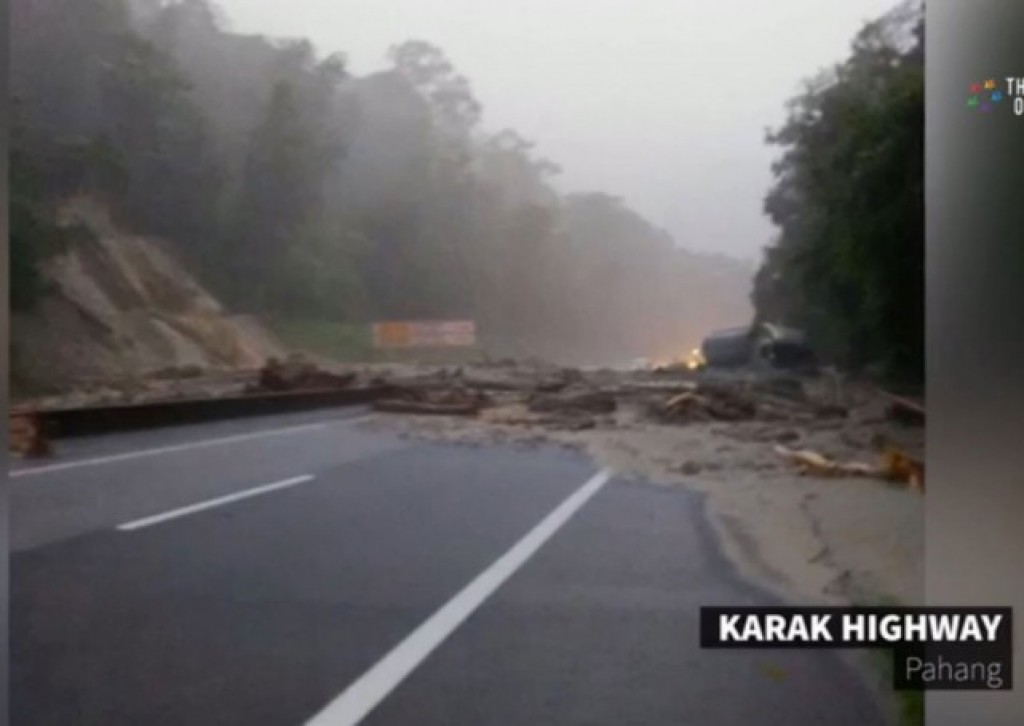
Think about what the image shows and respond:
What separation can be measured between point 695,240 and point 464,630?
811mm

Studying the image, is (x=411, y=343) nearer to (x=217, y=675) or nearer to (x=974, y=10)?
(x=217, y=675)

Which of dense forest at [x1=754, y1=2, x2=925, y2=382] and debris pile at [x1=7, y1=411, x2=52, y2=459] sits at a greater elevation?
dense forest at [x1=754, y1=2, x2=925, y2=382]

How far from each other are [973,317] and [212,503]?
139 cm

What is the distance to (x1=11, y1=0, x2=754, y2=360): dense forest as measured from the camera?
10.3 ft

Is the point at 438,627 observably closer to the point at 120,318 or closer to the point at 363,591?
the point at 363,591

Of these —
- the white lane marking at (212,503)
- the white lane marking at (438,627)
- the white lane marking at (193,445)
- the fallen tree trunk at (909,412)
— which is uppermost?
the fallen tree trunk at (909,412)

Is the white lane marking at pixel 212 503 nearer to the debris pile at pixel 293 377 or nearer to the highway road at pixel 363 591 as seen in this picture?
the highway road at pixel 363 591

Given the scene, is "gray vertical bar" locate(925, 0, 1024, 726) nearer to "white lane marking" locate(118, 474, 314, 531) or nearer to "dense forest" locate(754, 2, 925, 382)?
"dense forest" locate(754, 2, 925, 382)

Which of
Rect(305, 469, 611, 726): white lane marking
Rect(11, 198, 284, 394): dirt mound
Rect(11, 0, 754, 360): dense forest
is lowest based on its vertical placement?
Rect(305, 469, 611, 726): white lane marking

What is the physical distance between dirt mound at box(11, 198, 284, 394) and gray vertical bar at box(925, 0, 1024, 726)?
3.93 feet

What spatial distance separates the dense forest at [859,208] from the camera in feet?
10.00

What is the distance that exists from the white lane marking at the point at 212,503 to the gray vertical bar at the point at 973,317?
1136mm

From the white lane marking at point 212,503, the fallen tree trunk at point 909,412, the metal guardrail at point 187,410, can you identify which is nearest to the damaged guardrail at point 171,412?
the metal guardrail at point 187,410

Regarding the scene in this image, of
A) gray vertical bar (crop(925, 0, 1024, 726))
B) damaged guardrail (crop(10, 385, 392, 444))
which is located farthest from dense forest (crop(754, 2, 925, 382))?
damaged guardrail (crop(10, 385, 392, 444))
